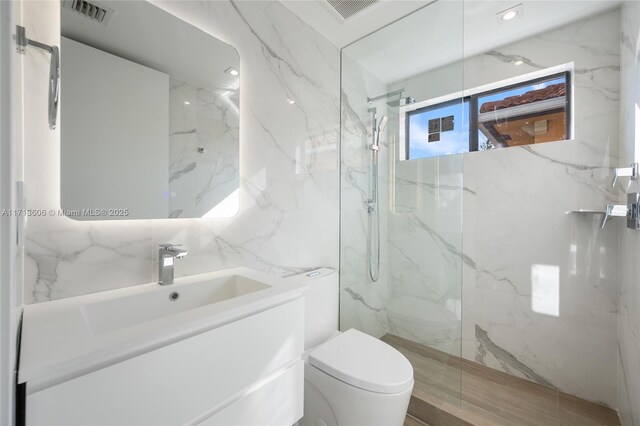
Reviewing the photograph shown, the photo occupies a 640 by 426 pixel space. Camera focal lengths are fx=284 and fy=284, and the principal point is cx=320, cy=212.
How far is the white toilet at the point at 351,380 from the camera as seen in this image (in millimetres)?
1182

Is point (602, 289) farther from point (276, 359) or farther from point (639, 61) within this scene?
point (276, 359)

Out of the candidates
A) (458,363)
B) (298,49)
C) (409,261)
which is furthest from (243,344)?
(298,49)

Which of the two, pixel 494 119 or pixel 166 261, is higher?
pixel 494 119

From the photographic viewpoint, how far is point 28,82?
34.4 inches

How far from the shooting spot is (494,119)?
2.15 m

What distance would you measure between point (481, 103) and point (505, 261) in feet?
3.96

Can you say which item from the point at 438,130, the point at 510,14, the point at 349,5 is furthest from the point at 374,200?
the point at 510,14

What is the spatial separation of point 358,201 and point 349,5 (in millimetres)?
1170

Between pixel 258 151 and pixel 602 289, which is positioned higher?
pixel 258 151

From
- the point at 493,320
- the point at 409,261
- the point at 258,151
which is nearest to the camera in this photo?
the point at 258,151

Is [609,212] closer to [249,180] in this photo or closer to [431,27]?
[431,27]

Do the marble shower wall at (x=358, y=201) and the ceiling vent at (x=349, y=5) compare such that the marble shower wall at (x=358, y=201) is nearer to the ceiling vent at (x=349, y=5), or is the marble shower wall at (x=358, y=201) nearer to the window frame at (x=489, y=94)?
the window frame at (x=489, y=94)

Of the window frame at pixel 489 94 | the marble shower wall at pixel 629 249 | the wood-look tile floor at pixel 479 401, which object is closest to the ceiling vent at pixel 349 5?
the window frame at pixel 489 94

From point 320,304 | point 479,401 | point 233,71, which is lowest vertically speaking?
point 479,401
